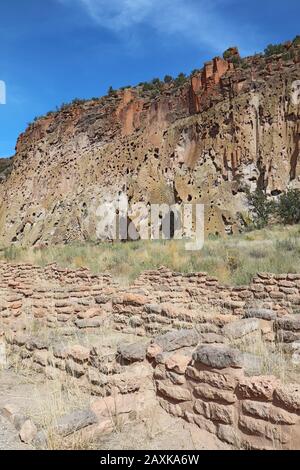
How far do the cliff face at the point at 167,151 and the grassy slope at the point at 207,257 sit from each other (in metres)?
5.80

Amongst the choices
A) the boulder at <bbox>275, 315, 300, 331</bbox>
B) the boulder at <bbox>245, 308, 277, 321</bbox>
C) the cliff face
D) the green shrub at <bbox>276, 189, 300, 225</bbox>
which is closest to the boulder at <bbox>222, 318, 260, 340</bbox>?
the boulder at <bbox>275, 315, 300, 331</bbox>

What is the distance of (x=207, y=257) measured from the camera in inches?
565

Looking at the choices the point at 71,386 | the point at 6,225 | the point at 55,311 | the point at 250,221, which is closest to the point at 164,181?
the point at 250,221

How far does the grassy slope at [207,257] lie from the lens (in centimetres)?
1222

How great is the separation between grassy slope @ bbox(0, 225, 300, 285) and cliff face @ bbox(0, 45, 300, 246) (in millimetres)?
5797

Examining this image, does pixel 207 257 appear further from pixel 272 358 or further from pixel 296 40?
pixel 296 40

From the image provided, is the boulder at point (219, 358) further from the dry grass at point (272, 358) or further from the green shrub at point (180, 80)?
the green shrub at point (180, 80)

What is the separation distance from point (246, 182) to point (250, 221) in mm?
2658

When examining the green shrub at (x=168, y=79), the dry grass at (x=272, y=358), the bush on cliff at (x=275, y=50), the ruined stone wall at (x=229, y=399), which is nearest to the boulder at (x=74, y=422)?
the ruined stone wall at (x=229, y=399)

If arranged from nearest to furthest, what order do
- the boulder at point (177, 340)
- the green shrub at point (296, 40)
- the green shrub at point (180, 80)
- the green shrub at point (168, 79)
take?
the boulder at point (177, 340), the green shrub at point (296, 40), the green shrub at point (180, 80), the green shrub at point (168, 79)

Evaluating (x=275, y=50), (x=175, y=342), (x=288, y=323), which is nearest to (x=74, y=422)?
(x=175, y=342)

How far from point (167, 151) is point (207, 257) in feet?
48.9

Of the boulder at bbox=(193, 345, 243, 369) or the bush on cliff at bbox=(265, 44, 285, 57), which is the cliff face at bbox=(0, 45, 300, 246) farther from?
the boulder at bbox=(193, 345, 243, 369)

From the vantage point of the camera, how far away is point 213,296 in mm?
10055
